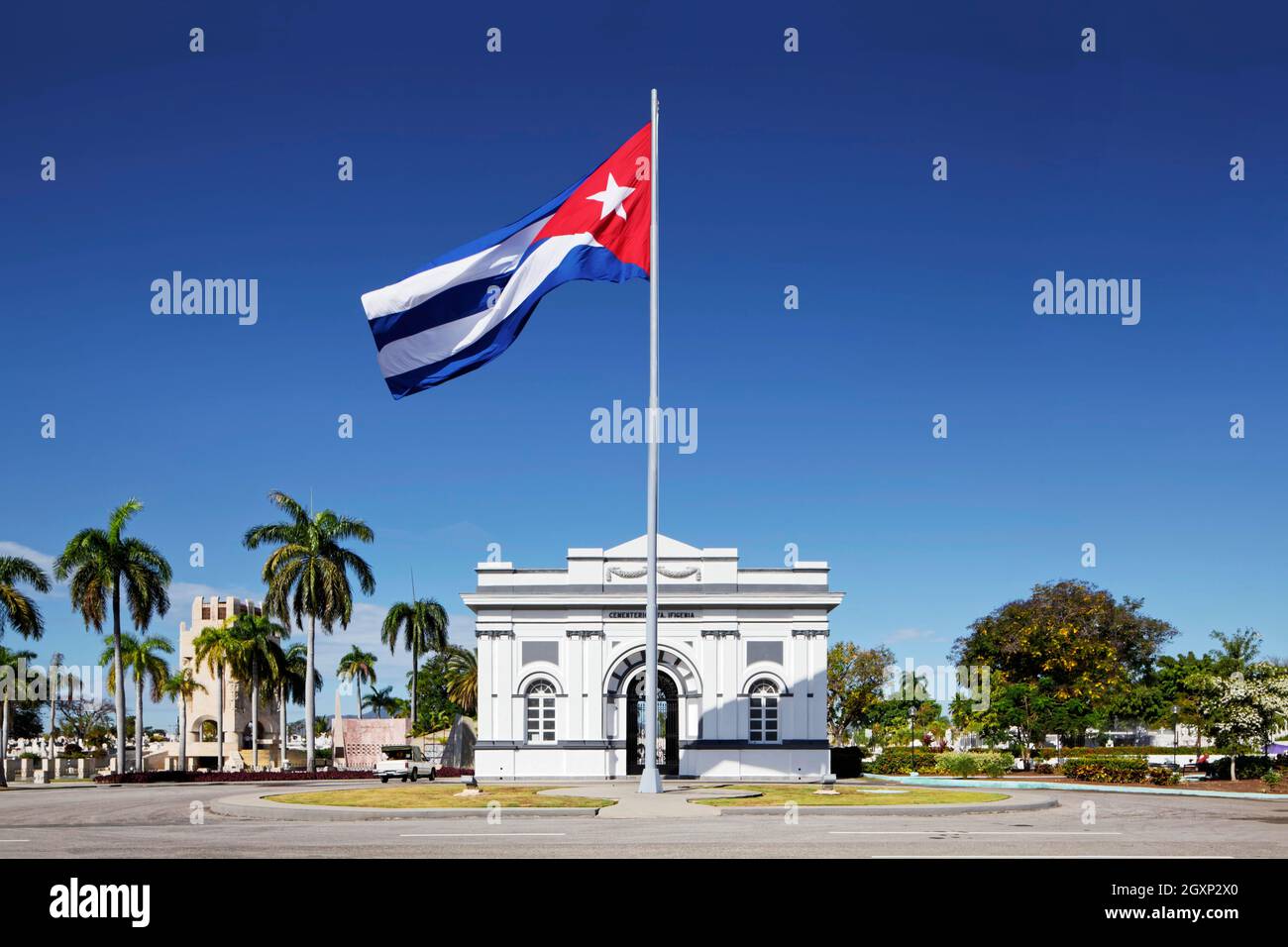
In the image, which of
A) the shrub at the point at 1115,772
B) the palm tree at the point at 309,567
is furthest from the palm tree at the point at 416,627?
the shrub at the point at 1115,772

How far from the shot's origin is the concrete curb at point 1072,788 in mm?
33656

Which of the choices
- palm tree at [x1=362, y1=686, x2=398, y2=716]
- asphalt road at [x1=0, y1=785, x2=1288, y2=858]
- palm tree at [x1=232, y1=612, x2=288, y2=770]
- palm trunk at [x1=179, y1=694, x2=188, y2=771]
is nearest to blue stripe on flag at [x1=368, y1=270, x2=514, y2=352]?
asphalt road at [x1=0, y1=785, x2=1288, y2=858]

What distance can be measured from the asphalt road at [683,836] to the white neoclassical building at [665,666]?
15.2 metres

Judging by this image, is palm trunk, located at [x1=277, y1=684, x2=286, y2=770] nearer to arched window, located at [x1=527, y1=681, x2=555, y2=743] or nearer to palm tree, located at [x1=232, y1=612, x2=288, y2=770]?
palm tree, located at [x1=232, y1=612, x2=288, y2=770]

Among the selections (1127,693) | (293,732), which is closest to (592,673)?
(1127,693)

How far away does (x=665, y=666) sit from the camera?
140ft

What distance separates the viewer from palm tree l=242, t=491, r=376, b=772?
190ft

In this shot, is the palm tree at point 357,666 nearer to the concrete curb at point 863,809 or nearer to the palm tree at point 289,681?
the palm tree at point 289,681

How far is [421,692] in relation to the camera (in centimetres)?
12406

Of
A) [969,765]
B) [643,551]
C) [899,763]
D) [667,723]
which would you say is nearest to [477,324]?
[643,551]

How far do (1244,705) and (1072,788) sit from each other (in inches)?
244

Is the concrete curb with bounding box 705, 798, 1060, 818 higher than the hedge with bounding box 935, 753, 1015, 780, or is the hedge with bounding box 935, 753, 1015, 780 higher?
the concrete curb with bounding box 705, 798, 1060, 818

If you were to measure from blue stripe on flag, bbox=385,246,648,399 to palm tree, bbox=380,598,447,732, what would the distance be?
2582 inches

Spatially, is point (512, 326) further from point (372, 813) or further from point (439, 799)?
point (439, 799)
